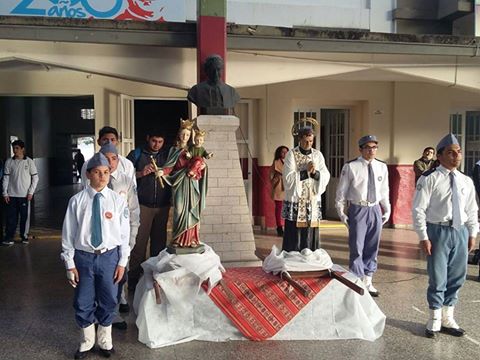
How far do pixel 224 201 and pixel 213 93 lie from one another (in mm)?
1282

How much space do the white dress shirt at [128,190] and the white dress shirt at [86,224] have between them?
0.66m

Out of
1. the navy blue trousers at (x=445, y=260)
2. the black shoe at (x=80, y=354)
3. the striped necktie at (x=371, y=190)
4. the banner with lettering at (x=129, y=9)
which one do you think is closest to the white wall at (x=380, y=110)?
the banner with lettering at (x=129, y=9)

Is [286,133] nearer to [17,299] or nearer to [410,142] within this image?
[410,142]

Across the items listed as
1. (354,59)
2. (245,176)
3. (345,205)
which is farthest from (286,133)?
(345,205)

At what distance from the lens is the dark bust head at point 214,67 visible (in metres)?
5.84

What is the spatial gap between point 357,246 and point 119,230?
2.71 meters

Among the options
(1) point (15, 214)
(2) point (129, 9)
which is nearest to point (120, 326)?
(1) point (15, 214)

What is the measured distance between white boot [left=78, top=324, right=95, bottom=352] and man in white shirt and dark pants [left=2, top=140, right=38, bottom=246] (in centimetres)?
496

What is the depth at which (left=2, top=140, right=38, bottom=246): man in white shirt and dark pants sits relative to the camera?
8.16 meters

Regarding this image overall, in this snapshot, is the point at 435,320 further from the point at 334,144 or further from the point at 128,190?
the point at 334,144

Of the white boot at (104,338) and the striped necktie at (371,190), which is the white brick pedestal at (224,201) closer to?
the striped necktie at (371,190)

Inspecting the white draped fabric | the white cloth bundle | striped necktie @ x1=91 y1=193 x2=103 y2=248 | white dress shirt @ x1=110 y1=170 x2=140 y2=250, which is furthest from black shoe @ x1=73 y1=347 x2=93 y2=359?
the white cloth bundle

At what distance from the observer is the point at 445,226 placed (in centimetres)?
427

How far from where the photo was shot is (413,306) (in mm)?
5141
